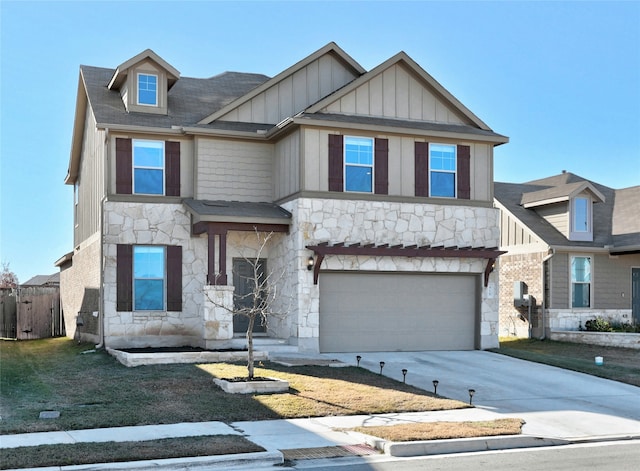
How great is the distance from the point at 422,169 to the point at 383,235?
2279mm

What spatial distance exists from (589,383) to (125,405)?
1006 cm

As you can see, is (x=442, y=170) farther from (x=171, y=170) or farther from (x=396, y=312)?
(x=171, y=170)

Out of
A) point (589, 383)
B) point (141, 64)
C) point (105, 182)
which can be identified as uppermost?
point (141, 64)

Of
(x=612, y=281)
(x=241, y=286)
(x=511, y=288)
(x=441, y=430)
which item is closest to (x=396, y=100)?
(x=241, y=286)

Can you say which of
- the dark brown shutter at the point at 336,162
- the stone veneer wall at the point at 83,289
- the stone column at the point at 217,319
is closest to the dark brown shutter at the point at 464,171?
the dark brown shutter at the point at 336,162

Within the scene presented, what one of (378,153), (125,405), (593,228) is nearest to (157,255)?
(378,153)

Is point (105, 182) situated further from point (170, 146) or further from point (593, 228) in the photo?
point (593, 228)

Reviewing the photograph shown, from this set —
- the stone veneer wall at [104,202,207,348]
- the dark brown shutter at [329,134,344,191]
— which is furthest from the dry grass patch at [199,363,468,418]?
the dark brown shutter at [329,134,344,191]

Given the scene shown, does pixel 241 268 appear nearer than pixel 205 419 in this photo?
No

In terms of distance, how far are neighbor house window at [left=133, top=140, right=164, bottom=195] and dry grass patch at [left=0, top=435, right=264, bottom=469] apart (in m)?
11.7

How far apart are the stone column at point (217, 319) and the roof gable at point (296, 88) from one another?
5603 millimetres

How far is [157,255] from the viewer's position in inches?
822

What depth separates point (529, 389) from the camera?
1591cm

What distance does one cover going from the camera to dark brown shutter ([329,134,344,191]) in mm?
20500
